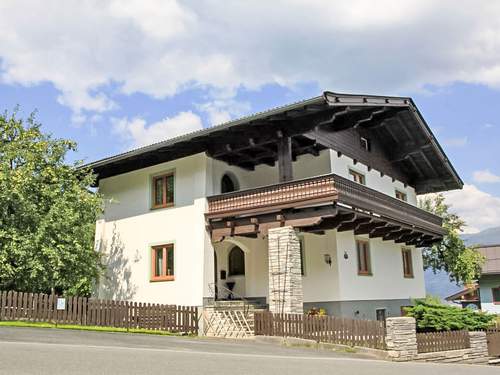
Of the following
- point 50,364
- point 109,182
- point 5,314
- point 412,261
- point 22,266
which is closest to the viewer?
point 50,364

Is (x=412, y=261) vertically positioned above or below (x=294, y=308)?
above

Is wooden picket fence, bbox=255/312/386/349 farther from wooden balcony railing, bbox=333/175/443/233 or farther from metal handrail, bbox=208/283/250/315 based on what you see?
wooden balcony railing, bbox=333/175/443/233

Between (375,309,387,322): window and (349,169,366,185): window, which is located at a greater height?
(349,169,366,185): window

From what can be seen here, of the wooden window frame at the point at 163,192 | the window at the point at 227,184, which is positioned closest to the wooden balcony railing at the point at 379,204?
the window at the point at 227,184

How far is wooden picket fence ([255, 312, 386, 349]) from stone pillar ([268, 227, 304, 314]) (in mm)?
1001

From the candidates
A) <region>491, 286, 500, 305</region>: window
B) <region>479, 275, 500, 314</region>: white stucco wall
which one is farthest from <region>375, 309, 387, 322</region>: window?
<region>491, 286, 500, 305</region>: window

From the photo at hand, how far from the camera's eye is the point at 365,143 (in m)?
23.1

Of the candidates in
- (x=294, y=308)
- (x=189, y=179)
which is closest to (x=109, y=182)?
(x=189, y=179)

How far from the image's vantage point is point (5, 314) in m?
15.8

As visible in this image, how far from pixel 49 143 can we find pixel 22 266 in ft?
17.1

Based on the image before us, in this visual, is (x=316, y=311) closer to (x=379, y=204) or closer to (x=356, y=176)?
(x=379, y=204)

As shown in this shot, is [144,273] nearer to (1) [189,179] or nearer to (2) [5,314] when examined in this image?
(1) [189,179]

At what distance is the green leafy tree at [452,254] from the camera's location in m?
30.4

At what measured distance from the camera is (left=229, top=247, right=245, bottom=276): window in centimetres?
2173
